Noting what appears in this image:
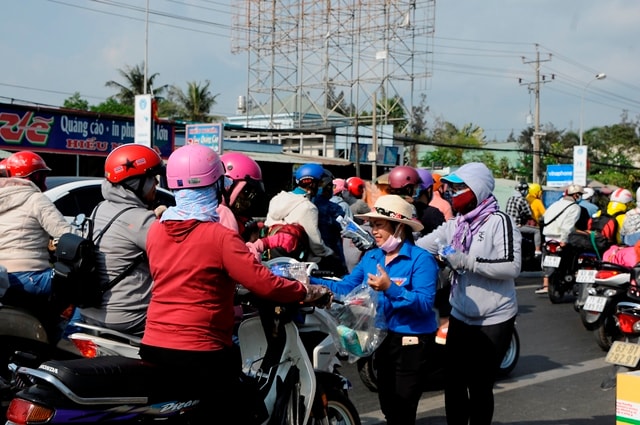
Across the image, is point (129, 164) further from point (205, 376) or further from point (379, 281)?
point (379, 281)

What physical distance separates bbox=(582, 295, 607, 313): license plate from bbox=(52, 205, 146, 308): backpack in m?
6.40

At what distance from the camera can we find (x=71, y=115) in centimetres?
2273

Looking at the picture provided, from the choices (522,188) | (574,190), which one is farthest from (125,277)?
(522,188)

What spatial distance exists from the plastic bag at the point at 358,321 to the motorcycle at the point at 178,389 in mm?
187

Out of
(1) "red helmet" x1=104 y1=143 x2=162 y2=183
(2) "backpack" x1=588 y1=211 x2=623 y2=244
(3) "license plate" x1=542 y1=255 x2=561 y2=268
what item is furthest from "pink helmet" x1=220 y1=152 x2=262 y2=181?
(3) "license plate" x1=542 y1=255 x2=561 y2=268

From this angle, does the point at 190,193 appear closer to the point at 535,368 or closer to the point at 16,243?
the point at 16,243

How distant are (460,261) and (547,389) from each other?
10.1ft

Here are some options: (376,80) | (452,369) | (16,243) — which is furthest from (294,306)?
(376,80)

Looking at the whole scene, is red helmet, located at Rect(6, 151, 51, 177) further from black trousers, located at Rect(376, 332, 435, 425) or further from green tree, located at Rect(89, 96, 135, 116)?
green tree, located at Rect(89, 96, 135, 116)

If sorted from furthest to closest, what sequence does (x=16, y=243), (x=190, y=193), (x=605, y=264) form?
(x=605, y=264)
(x=16, y=243)
(x=190, y=193)

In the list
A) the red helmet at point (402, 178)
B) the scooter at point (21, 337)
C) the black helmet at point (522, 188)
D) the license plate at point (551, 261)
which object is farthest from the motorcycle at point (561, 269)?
the scooter at point (21, 337)

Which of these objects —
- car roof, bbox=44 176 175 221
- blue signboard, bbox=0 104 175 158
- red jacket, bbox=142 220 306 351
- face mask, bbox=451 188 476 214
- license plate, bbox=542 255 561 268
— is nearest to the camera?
red jacket, bbox=142 220 306 351

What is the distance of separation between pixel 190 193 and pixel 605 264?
22.6 feet

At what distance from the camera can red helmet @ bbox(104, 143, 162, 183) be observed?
464 centimetres
